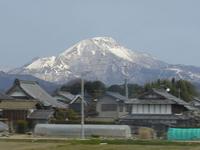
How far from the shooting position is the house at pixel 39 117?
2788 inches

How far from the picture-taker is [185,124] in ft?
228

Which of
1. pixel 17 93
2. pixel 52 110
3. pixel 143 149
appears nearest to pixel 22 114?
pixel 52 110

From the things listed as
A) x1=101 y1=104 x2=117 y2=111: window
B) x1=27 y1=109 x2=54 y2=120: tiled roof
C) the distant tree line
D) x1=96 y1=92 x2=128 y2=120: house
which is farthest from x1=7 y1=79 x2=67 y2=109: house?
the distant tree line

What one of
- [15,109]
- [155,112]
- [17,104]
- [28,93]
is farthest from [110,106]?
[15,109]

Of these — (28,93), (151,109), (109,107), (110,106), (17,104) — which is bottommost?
(151,109)

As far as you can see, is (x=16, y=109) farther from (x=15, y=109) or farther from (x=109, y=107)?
(x=109, y=107)

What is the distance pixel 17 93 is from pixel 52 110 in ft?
30.3

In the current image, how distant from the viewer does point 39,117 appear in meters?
Answer: 70.9

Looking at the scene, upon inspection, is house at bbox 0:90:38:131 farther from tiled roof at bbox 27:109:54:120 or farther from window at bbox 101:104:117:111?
window at bbox 101:104:117:111

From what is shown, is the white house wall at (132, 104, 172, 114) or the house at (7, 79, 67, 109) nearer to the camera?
the white house wall at (132, 104, 172, 114)

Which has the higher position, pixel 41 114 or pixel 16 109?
pixel 16 109

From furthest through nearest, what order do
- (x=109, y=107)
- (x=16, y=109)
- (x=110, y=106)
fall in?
(x=109, y=107), (x=110, y=106), (x=16, y=109)

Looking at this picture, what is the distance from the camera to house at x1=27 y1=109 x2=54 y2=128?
70.8 metres

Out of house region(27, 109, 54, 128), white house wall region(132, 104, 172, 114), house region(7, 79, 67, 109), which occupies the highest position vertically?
house region(7, 79, 67, 109)
